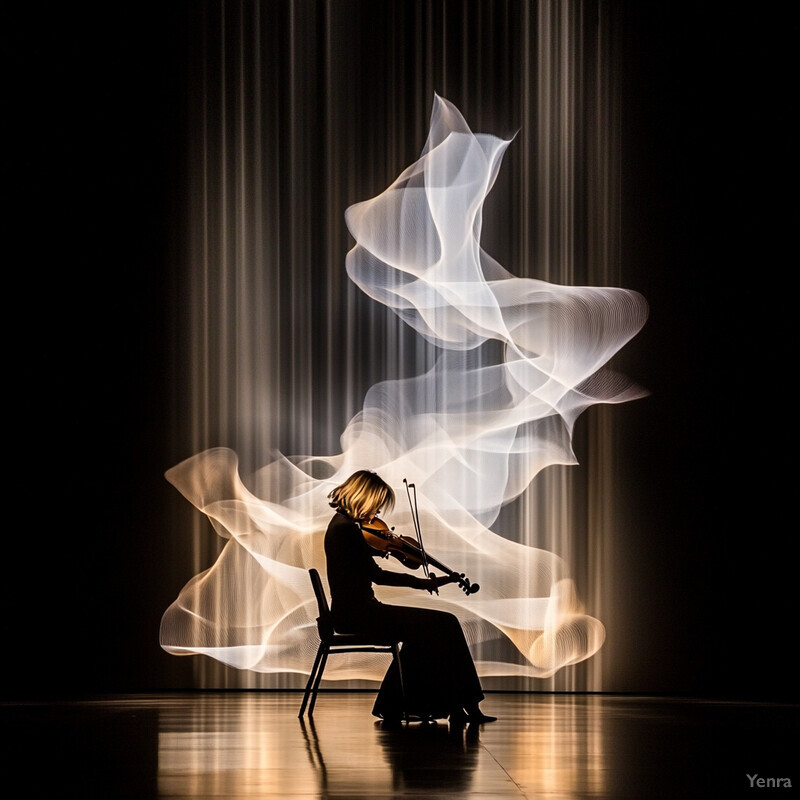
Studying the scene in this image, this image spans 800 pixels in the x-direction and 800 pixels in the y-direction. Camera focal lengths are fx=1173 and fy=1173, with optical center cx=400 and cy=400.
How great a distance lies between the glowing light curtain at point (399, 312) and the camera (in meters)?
5.78

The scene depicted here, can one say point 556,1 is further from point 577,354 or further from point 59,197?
point 59,197

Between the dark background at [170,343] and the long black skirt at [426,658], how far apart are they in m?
1.96

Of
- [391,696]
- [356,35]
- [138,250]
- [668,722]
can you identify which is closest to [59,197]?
[138,250]

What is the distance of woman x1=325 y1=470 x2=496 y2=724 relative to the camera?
4105 mm

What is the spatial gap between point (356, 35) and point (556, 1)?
3.55ft

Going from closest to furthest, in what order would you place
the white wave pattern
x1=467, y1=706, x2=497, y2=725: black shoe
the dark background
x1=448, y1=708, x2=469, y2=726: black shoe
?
x1=448, y1=708, x2=469, y2=726: black shoe
x1=467, y1=706, x2=497, y2=725: black shoe
the white wave pattern
the dark background

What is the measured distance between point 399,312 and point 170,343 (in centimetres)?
119

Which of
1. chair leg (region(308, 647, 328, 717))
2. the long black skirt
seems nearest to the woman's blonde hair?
the long black skirt

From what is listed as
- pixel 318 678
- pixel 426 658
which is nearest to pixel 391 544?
pixel 426 658

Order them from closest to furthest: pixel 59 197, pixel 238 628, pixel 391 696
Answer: pixel 391 696, pixel 238 628, pixel 59 197

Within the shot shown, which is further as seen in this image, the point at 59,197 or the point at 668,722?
the point at 59,197

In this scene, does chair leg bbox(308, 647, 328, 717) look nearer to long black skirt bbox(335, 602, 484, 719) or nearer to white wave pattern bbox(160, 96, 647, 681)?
long black skirt bbox(335, 602, 484, 719)

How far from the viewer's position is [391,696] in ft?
13.8

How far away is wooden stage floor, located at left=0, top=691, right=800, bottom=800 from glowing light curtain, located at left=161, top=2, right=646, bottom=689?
0.80 m
